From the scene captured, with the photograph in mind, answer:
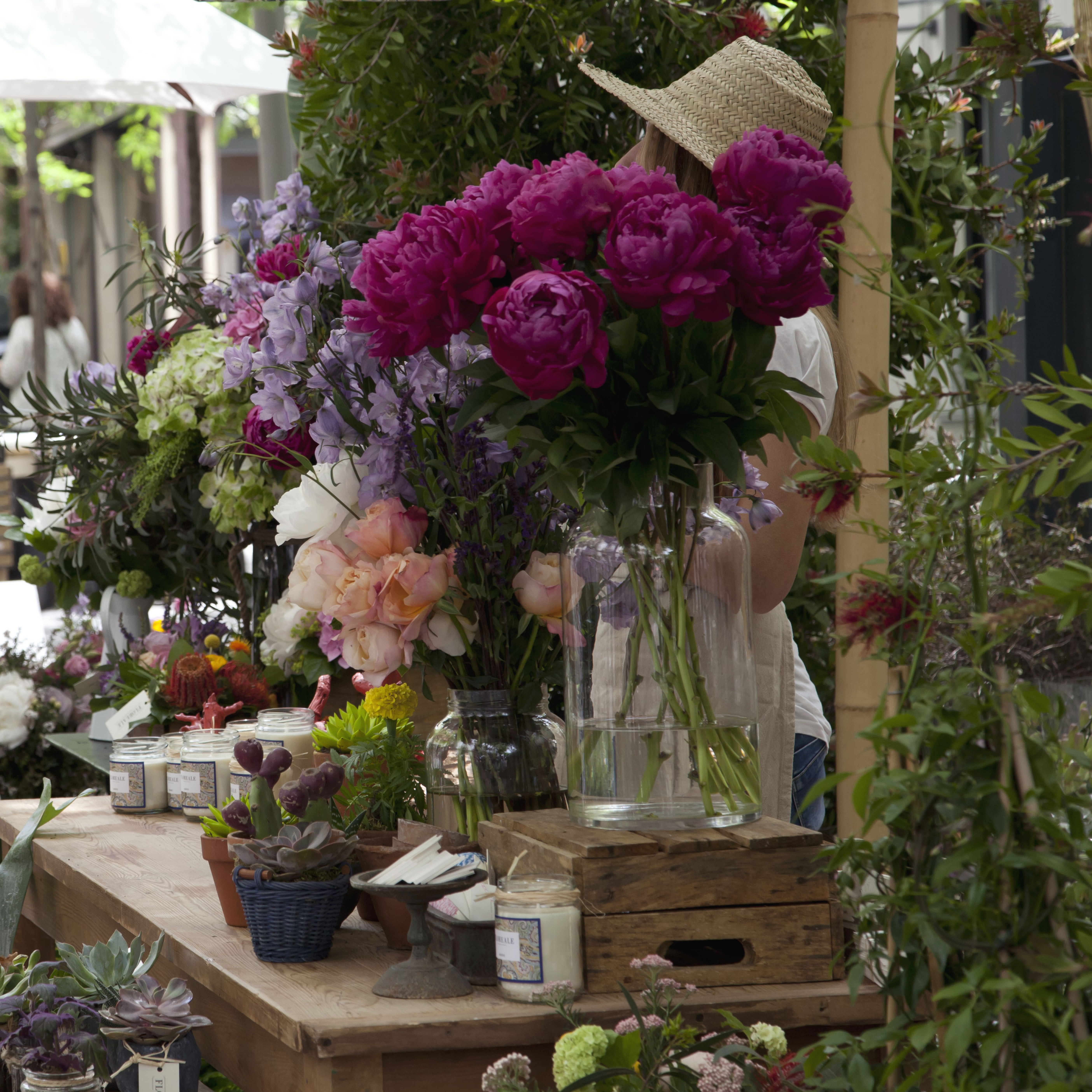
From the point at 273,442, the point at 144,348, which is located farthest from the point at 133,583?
the point at 273,442

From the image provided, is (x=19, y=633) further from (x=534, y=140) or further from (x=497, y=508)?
(x=497, y=508)

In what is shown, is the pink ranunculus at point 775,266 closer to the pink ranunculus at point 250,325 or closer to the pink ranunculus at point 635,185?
the pink ranunculus at point 635,185

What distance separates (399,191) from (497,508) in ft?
3.65

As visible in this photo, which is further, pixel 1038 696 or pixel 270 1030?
pixel 270 1030

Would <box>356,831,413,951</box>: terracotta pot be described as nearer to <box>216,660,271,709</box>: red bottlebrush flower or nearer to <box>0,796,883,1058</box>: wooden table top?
<box>0,796,883,1058</box>: wooden table top

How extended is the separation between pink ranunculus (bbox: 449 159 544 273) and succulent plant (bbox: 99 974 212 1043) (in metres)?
0.65

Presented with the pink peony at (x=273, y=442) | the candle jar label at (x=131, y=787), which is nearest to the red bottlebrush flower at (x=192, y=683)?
the candle jar label at (x=131, y=787)

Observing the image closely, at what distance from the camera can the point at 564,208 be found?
996 mm

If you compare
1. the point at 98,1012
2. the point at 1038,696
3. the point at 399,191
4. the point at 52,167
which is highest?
the point at 52,167

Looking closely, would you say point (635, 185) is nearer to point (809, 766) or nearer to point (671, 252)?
point (671, 252)

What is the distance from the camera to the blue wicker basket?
1.16m

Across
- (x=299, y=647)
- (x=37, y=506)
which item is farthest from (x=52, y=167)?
(x=299, y=647)

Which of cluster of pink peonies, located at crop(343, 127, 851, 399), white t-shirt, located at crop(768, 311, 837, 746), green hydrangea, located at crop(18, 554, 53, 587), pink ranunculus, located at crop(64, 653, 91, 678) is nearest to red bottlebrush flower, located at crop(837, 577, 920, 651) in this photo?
cluster of pink peonies, located at crop(343, 127, 851, 399)

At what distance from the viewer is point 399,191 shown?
2256mm
